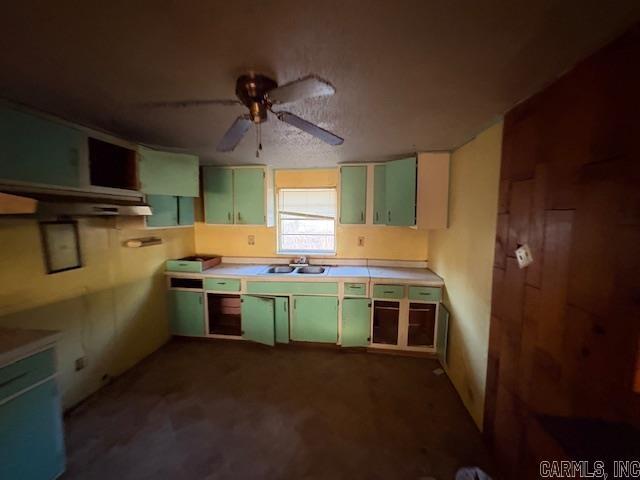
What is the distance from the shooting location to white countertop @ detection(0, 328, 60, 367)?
4.03 feet

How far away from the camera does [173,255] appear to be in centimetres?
315

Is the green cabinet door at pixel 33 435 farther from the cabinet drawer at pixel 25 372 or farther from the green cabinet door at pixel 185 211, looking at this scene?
the green cabinet door at pixel 185 211

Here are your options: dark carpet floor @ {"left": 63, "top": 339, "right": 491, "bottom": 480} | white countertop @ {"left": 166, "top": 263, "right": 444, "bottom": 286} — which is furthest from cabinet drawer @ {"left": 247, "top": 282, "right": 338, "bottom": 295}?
dark carpet floor @ {"left": 63, "top": 339, "right": 491, "bottom": 480}

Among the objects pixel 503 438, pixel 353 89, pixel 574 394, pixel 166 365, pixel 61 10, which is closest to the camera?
pixel 61 10

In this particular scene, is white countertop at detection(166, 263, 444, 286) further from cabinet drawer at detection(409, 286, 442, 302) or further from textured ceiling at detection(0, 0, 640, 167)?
textured ceiling at detection(0, 0, 640, 167)

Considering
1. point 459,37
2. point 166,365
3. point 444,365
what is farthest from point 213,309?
point 459,37

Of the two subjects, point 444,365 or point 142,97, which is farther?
point 444,365

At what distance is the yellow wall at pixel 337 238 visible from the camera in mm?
3262

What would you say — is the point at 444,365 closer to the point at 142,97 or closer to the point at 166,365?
the point at 166,365

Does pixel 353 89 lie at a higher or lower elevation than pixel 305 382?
higher

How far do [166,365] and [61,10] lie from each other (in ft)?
9.38

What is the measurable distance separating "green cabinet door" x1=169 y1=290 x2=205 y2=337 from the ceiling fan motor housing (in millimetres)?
2474

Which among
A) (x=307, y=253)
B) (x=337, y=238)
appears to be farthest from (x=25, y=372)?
(x=337, y=238)

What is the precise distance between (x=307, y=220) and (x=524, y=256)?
2480 mm
